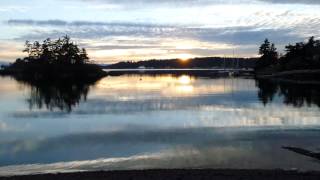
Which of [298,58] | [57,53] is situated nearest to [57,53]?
[57,53]

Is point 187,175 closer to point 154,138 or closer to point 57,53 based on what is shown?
point 154,138

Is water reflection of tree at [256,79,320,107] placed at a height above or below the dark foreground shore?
below

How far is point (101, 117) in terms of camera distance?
34.7 metres

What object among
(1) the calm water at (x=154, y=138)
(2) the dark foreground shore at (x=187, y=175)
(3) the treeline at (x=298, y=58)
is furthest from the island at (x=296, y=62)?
(2) the dark foreground shore at (x=187, y=175)

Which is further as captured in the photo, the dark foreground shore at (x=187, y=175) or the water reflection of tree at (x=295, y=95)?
the water reflection of tree at (x=295, y=95)

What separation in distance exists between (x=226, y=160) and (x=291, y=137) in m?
6.80

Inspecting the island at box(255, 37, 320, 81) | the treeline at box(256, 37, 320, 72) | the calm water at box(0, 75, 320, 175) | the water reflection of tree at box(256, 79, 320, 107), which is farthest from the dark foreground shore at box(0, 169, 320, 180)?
the treeline at box(256, 37, 320, 72)

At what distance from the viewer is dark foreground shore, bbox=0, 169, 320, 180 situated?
14586 millimetres

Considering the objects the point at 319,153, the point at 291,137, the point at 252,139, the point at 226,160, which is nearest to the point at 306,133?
the point at 291,137

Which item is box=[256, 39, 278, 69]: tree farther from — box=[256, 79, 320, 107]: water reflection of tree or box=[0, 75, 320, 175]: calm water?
box=[0, 75, 320, 175]: calm water

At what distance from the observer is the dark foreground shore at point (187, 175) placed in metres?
14.6

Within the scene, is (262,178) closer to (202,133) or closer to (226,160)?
(226,160)

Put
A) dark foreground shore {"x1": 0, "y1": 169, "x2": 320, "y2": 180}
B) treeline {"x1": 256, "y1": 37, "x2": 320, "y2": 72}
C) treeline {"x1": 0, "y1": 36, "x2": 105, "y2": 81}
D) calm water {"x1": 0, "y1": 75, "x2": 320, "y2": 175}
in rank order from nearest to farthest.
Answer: dark foreground shore {"x1": 0, "y1": 169, "x2": 320, "y2": 180}
calm water {"x1": 0, "y1": 75, "x2": 320, "y2": 175}
treeline {"x1": 256, "y1": 37, "x2": 320, "y2": 72}
treeline {"x1": 0, "y1": 36, "x2": 105, "y2": 81}

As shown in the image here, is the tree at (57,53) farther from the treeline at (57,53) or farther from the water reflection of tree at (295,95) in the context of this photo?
the water reflection of tree at (295,95)
